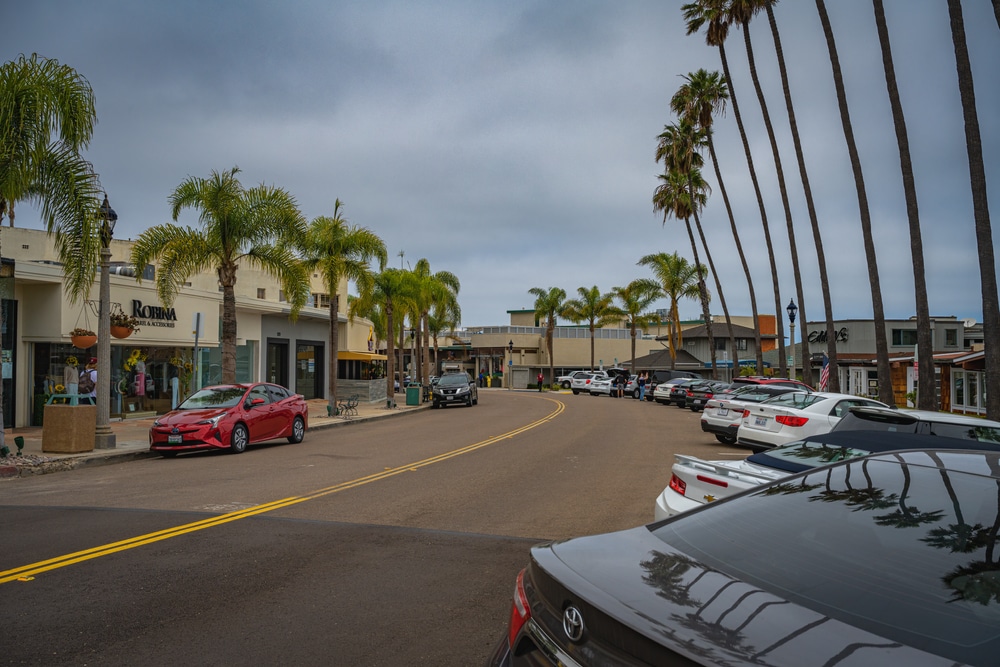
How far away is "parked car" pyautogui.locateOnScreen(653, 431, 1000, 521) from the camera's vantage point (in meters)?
5.98

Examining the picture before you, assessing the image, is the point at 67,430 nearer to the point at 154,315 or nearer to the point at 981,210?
the point at 154,315

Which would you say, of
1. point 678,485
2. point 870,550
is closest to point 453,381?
point 678,485

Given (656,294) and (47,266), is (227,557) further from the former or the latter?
(656,294)

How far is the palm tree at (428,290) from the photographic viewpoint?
42109 millimetres

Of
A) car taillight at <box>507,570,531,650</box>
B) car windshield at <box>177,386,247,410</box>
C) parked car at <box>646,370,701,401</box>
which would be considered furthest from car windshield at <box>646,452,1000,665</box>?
parked car at <box>646,370,701,401</box>

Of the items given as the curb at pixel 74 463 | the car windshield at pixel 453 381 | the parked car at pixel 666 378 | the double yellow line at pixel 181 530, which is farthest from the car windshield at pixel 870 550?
the parked car at pixel 666 378

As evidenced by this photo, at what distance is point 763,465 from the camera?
643cm

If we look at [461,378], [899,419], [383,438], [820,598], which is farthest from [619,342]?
[820,598]

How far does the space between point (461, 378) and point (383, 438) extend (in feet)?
61.7

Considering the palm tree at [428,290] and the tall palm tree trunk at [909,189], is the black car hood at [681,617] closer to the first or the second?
the tall palm tree trunk at [909,189]

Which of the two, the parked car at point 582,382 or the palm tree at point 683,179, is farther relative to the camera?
the parked car at point 582,382

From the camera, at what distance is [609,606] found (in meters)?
2.26

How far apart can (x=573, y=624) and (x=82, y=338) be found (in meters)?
21.9

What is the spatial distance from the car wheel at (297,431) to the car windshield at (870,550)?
16775 millimetres
